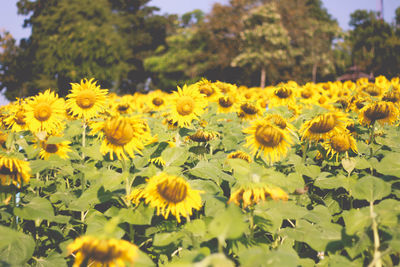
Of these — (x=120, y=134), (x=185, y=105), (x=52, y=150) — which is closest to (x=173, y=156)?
(x=120, y=134)

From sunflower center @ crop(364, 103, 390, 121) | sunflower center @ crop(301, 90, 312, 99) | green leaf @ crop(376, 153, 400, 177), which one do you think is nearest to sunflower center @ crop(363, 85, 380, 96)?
sunflower center @ crop(301, 90, 312, 99)

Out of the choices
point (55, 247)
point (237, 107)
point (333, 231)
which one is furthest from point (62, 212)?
point (237, 107)

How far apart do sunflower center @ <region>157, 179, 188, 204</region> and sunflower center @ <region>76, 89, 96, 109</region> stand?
1.67 m

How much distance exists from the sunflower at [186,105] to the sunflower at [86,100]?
0.71m

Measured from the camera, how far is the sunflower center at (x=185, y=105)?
8.77 ft

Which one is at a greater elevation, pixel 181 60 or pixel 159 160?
Result: pixel 181 60

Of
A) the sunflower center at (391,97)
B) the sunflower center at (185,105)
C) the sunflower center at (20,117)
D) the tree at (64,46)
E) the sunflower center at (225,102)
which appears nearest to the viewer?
the sunflower center at (185,105)

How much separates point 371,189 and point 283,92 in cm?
253

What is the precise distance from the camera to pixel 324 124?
2238mm

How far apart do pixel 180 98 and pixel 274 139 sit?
3.55 ft

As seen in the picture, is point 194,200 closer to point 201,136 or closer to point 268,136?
point 268,136

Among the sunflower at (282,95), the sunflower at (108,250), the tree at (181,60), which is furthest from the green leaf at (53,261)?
the tree at (181,60)

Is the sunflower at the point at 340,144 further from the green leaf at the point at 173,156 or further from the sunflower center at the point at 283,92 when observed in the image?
the sunflower center at the point at 283,92

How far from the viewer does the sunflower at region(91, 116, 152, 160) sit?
1.69 meters
